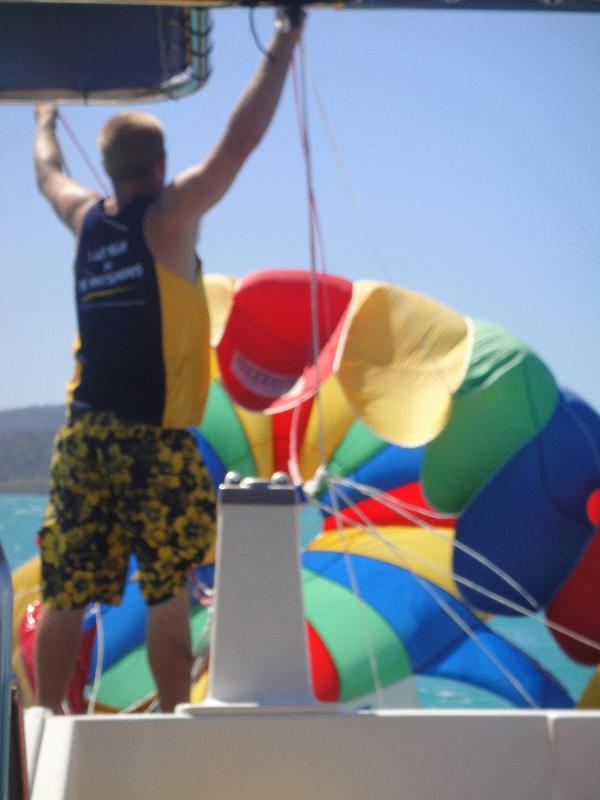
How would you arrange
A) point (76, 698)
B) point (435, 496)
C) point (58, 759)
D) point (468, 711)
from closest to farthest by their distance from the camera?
point (58, 759) < point (468, 711) < point (76, 698) < point (435, 496)

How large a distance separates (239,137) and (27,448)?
57.7 inches

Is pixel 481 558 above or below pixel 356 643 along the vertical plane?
above

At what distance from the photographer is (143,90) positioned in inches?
39.7

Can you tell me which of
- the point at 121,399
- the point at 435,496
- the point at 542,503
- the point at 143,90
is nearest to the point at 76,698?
the point at 435,496

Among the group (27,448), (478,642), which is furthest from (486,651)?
(27,448)

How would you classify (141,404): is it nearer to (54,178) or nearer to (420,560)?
(54,178)

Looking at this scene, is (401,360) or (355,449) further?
(355,449)

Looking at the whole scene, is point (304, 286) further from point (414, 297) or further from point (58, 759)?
point (58, 759)

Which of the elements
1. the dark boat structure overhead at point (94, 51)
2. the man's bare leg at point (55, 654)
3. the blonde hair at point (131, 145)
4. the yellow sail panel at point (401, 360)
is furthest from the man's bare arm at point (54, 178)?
the yellow sail panel at point (401, 360)

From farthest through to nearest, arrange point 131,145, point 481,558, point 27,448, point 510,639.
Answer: point 510,639
point 481,558
point 27,448
point 131,145

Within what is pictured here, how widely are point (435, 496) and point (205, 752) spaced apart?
2.64m

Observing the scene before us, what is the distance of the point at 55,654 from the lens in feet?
7.50

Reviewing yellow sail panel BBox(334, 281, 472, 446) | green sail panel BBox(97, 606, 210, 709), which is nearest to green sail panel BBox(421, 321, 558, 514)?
yellow sail panel BBox(334, 281, 472, 446)

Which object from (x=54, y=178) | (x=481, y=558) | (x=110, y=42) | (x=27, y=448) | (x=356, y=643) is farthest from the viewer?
(x=356, y=643)
